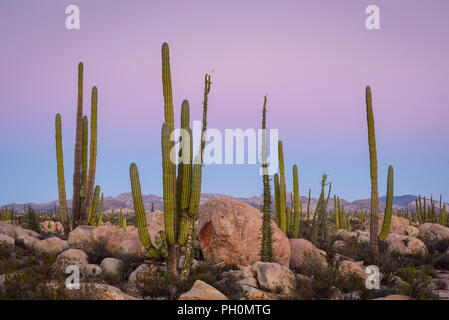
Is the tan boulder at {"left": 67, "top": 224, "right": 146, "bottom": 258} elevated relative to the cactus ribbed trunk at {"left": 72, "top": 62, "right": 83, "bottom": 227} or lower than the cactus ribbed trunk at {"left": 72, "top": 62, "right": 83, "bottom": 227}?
lower

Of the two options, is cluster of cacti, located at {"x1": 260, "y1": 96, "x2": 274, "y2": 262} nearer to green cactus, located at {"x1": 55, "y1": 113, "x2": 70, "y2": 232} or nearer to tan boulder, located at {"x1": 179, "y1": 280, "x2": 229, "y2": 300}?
tan boulder, located at {"x1": 179, "y1": 280, "x2": 229, "y2": 300}

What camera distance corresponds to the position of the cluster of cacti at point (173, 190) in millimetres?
10172

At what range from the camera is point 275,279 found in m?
9.03

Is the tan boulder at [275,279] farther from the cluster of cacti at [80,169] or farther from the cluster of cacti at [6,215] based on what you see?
the cluster of cacti at [6,215]

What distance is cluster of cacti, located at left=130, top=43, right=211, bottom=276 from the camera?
10.2 meters

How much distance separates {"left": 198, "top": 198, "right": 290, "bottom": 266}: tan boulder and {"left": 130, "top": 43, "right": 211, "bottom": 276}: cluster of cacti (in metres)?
1.59

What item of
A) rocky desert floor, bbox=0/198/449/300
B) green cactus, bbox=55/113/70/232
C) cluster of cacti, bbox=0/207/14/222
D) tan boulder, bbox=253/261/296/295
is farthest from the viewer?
cluster of cacti, bbox=0/207/14/222

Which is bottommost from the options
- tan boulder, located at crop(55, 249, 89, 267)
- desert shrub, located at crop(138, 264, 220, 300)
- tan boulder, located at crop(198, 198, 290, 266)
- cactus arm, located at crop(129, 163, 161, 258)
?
desert shrub, located at crop(138, 264, 220, 300)

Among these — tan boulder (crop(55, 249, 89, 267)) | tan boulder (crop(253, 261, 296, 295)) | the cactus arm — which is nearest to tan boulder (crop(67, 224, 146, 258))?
tan boulder (crop(55, 249, 89, 267))

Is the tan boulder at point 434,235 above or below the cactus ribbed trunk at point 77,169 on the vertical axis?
below

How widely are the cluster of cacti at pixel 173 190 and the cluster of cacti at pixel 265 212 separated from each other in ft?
7.44

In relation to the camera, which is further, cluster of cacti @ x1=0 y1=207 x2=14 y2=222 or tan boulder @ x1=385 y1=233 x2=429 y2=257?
cluster of cacti @ x1=0 y1=207 x2=14 y2=222

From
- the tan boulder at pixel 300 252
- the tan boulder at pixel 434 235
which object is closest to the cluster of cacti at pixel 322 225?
the tan boulder at pixel 300 252
